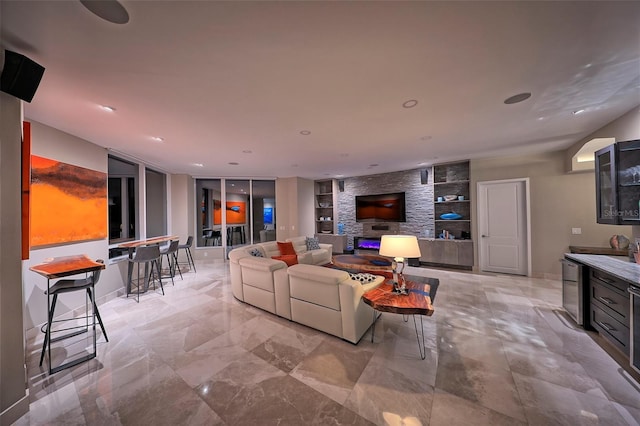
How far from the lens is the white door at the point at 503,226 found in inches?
187

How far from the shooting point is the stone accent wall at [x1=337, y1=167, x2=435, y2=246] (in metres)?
6.03

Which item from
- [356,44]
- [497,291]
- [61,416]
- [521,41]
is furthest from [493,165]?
[61,416]

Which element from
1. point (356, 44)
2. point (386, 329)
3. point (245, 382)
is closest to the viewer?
point (356, 44)

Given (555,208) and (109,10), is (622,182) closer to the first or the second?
(555,208)

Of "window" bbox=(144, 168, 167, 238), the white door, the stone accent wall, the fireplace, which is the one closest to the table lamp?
the white door

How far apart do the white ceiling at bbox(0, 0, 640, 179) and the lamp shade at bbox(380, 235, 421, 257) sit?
1.53m

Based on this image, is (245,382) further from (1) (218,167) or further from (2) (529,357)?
(1) (218,167)

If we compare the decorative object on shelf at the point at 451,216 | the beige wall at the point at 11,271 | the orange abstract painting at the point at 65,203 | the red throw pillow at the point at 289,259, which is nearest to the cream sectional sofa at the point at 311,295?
the red throw pillow at the point at 289,259

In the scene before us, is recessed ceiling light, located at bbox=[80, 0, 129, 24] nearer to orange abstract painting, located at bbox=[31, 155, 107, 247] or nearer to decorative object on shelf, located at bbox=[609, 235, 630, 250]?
orange abstract painting, located at bbox=[31, 155, 107, 247]

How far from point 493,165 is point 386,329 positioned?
15.4 feet

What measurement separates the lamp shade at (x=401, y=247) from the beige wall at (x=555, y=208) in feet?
13.9

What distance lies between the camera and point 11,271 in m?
1.59

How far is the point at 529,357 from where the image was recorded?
7.04 ft

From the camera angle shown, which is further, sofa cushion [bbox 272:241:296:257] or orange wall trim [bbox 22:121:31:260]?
sofa cushion [bbox 272:241:296:257]
